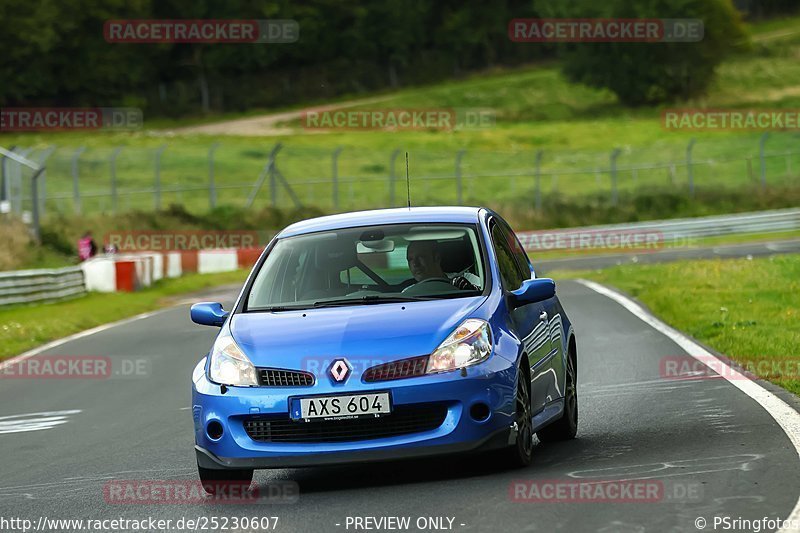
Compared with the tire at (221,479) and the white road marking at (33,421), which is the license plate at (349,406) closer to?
the tire at (221,479)

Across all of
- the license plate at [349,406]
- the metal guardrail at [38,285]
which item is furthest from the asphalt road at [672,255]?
the license plate at [349,406]

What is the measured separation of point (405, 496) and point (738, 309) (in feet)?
37.9

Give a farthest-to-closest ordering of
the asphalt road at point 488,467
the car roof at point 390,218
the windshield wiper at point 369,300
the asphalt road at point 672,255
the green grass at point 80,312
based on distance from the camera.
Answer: the asphalt road at point 672,255, the green grass at point 80,312, the car roof at point 390,218, the windshield wiper at point 369,300, the asphalt road at point 488,467

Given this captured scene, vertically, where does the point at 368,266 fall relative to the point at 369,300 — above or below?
above

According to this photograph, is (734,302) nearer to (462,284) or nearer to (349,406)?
(462,284)

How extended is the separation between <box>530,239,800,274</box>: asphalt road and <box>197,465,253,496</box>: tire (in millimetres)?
23481

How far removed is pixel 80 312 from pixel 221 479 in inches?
716

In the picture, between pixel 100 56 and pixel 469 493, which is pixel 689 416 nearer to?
pixel 469 493

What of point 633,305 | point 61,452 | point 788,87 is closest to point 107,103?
point 788,87

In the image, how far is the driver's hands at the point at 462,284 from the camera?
8.86 meters

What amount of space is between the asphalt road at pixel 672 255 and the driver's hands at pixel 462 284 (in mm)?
22713

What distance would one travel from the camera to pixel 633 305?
69.7 ft

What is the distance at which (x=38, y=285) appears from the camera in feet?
93.0

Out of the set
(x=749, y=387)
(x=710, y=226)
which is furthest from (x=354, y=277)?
(x=710, y=226)
